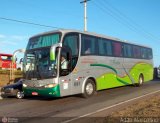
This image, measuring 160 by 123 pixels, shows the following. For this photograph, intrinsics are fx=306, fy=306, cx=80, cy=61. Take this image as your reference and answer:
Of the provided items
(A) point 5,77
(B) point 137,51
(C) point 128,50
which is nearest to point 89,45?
(C) point 128,50

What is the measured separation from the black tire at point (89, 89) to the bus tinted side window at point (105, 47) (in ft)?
6.54

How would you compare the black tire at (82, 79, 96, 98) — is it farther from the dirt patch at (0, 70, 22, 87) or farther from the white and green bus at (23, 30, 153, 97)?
the dirt patch at (0, 70, 22, 87)

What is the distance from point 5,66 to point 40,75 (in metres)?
27.4

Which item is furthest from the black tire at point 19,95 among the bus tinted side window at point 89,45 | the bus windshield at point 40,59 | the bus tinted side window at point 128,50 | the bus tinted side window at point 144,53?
the bus tinted side window at point 144,53

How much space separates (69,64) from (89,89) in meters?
2.45

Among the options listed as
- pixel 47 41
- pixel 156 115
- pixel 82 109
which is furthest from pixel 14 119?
pixel 47 41

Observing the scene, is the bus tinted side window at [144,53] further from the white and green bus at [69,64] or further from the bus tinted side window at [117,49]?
the white and green bus at [69,64]

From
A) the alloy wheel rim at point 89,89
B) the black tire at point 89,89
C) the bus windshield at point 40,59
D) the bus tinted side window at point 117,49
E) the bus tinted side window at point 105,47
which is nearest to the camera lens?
the bus windshield at point 40,59

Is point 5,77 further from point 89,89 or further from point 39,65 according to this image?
point 39,65

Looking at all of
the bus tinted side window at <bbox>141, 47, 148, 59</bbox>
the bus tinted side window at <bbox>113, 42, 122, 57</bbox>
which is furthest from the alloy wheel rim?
the bus tinted side window at <bbox>141, 47, 148, 59</bbox>

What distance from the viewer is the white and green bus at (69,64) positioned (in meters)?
14.6

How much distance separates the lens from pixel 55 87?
47.4 ft

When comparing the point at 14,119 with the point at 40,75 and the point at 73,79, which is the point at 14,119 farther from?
the point at 73,79

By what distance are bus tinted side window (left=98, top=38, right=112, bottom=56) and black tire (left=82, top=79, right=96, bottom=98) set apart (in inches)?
78.5
